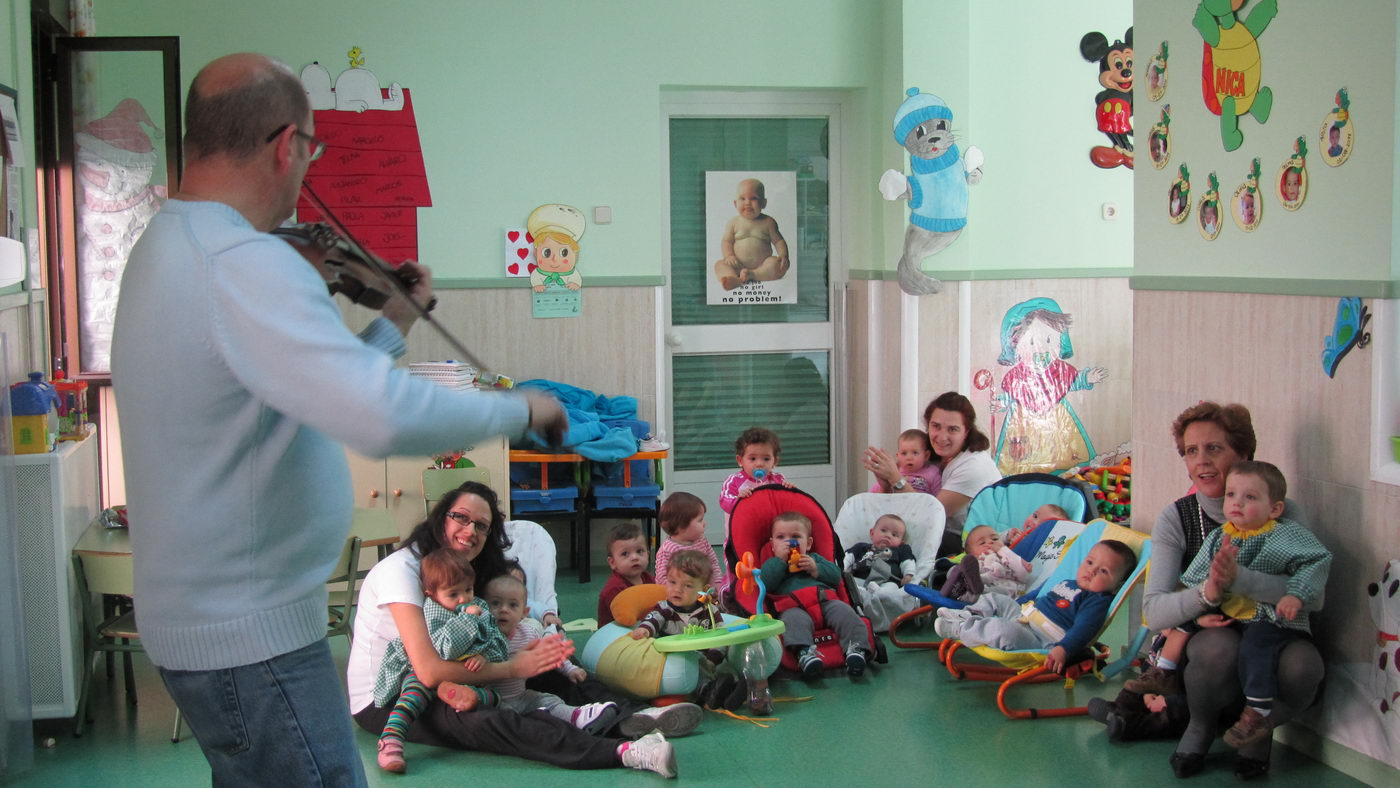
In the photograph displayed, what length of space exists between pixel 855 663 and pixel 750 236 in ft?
9.24

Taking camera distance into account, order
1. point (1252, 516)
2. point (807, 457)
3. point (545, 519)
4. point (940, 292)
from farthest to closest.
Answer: point (807, 457), point (940, 292), point (545, 519), point (1252, 516)

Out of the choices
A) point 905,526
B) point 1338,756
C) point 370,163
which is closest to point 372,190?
point 370,163

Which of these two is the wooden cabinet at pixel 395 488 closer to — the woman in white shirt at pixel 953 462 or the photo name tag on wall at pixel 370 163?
the photo name tag on wall at pixel 370 163

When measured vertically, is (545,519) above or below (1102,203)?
below

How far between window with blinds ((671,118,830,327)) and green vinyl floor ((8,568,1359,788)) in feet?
9.04

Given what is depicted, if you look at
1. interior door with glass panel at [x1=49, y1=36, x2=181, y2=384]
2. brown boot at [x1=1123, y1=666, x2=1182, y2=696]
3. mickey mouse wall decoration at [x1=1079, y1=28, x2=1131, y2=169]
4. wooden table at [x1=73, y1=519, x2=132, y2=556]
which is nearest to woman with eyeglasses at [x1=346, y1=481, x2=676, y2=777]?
wooden table at [x1=73, y1=519, x2=132, y2=556]

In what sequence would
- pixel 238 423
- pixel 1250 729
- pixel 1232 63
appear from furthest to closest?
pixel 1232 63 < pixel 1250 729 < pixel 238 423

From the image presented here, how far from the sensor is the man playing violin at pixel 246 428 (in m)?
1.39

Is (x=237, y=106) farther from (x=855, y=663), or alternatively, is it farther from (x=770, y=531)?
(x=770, y=531)

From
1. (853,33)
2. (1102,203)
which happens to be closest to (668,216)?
(853,33)

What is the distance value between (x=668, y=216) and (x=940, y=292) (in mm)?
1366

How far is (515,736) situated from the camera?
11.6 ft

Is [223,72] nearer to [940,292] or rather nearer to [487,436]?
[487,436]

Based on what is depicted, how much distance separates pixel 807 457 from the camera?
21.9 ft
